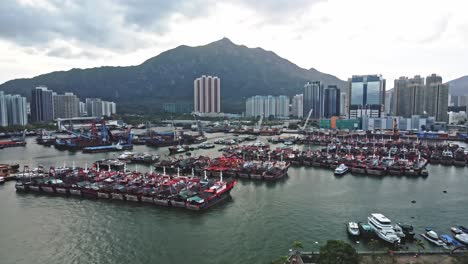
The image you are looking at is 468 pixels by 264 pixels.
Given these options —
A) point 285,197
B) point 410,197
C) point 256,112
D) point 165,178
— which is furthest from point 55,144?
point 256,112

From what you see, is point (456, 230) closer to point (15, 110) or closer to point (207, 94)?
point (15, 110)

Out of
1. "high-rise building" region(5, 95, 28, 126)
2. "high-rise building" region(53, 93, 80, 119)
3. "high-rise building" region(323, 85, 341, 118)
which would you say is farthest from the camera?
"high-rise building" region(323, 85, 341, 118)

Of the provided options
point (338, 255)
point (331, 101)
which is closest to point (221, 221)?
point (338, 255)

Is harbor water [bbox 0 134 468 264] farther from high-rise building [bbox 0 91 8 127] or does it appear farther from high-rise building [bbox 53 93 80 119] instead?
high-rise building [bbox 53 93 80 119]

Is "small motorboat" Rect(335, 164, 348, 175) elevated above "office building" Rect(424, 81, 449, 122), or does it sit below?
below

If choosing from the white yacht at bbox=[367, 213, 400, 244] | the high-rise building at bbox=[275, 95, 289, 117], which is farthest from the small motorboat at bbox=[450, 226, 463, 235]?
the high-rise building at bbox=[275, 95, 289, 117]

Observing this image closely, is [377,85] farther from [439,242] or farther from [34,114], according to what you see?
[34,114]

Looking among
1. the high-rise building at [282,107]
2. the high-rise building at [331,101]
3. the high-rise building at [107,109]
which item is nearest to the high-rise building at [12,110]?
the high-rise building at [107,109]

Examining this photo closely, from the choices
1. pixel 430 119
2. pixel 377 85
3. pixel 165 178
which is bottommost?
pixel 165 178
